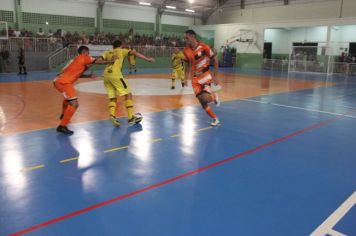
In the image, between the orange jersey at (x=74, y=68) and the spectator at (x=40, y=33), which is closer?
the orange jersey at (x=74, y=68)

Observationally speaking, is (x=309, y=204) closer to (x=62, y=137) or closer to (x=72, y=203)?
(x=72, y=203)

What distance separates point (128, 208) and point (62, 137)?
11.5ft

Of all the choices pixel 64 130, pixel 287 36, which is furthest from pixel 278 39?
pixel 64 130

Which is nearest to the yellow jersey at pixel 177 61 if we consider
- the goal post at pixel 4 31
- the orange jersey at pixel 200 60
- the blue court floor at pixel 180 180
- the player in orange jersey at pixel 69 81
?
the orange jersey at pixel 200 60

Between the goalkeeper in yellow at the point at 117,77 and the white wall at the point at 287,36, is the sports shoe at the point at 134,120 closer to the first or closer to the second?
the goalkeeper in yellow at the point at 117,77

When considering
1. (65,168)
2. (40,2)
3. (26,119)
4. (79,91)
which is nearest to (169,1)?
(40,2)

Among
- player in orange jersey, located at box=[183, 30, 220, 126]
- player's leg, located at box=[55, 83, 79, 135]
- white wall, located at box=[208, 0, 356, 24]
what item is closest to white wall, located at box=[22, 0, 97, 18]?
white wall, located at box=[208, 0, 356, 24]

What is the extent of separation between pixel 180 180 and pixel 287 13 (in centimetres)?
3154

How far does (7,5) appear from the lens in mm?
24656

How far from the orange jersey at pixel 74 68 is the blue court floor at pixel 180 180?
3.97ft

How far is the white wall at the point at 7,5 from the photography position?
2436 centimetres

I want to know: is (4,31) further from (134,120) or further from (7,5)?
(134,120)

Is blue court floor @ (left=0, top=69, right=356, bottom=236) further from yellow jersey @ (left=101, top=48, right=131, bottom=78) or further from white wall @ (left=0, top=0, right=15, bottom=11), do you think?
white wall @ (left=0, top=0, right=15, bottom=11)

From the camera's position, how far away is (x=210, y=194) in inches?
165
